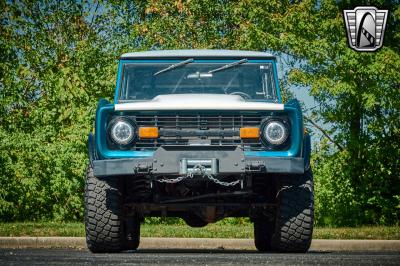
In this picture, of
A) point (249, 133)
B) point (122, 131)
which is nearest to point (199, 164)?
point (249, 133)

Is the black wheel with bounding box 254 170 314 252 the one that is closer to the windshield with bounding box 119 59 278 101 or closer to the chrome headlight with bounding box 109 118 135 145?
the windshield with bounding box 119 59 278 101

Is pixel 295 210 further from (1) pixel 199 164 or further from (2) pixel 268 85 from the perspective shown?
(2) pixel 268 85

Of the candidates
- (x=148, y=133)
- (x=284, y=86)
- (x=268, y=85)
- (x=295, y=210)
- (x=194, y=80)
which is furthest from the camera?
(x=284, y=86)

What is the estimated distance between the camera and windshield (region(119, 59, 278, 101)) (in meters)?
11.6

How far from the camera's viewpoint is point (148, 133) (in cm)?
1042

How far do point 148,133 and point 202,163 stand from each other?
0.79m

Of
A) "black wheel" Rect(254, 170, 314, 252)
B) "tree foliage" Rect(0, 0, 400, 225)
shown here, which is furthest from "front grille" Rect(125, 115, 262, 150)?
"tree foliage" Rect(0, 0, 400, 225)

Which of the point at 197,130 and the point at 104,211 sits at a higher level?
the point at 197,130

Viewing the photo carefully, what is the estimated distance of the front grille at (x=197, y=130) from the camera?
10.5 m

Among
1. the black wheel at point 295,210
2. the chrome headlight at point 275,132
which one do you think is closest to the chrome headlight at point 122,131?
the chrome headlight at point 275,132

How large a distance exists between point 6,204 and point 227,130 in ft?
39.2

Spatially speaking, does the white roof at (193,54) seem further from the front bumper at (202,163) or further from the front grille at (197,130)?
the front bumper at (202,163)

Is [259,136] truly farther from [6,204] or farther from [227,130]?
[6,204]

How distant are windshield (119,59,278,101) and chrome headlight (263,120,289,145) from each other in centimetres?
110
